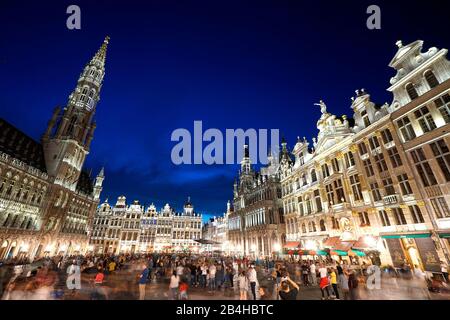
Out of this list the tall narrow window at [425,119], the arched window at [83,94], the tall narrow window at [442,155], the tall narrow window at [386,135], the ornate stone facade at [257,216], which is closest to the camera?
the tall narrow window at [442,155]

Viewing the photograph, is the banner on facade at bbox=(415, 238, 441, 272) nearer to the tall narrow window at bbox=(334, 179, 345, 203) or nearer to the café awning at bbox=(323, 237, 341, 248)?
the café awning at bbox=(323, 237, 341, 248)

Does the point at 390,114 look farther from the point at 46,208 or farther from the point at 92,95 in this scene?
the point at 92,95

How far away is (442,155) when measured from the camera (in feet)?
56.4

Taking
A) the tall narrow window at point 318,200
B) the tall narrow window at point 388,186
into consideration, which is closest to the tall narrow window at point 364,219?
the tall narrow window at point 388,186

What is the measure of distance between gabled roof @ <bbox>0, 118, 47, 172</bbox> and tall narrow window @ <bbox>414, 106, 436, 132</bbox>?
6091 centimetres

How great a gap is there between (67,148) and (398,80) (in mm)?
66336

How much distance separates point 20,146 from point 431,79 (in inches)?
2657

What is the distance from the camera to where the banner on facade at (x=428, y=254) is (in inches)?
640

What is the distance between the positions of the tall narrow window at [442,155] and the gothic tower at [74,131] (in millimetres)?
64561

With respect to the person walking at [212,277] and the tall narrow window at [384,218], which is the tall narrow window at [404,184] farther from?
the person walking at [212,277]

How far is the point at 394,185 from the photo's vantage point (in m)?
20.4

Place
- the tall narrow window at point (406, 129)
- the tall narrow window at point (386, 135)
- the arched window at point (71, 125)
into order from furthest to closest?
the arched window at point (71, 125), the tall narrow window at point (386, 135), the tall narrow window at point (406, 129)

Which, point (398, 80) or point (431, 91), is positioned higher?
point (398, 80)
